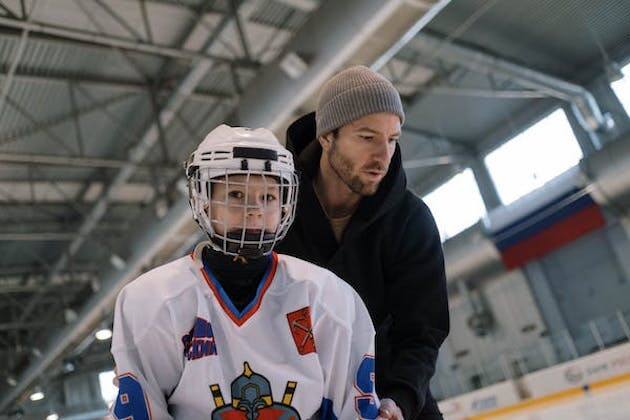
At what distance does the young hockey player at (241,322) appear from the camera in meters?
1.40

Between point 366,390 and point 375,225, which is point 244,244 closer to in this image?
point 366,390

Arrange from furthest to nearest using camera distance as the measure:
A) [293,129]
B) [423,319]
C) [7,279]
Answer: [7,279], [293,129], [423,319]

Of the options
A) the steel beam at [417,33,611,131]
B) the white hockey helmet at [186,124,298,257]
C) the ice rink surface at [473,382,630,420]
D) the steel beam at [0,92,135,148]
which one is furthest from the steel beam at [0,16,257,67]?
the white hockey helmet at [186,124,298,257]

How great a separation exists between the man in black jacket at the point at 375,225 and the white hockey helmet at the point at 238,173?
41cm

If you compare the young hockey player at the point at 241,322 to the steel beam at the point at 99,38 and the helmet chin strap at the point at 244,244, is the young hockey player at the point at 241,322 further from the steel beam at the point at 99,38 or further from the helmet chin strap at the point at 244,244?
the steel beam at the point at 99,38

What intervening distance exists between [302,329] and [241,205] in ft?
1.02

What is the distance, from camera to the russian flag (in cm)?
1392

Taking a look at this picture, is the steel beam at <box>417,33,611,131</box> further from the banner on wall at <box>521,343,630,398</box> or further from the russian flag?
the banner on wall at <box>521,343,630,398</box>

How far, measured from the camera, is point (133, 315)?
4.74 feet

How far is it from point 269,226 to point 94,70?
958 cm

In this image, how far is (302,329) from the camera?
1.49m

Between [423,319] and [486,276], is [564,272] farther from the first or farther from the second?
[423,319]

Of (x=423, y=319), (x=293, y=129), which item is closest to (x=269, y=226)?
(x=423, y=319)

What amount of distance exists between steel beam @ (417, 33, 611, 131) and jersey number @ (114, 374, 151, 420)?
10.9m
